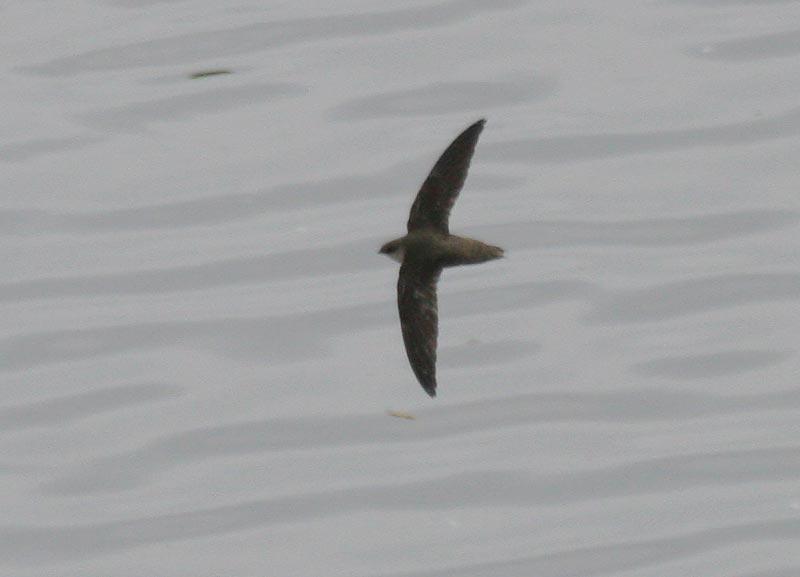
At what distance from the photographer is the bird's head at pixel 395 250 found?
39.1 feet

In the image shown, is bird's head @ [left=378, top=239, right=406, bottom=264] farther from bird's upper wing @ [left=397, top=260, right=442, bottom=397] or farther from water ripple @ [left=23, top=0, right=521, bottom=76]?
water ripple @ [left=23, top=0, right=521, bottom=76]

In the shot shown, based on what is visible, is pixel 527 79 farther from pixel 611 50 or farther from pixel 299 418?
pixel 299 418

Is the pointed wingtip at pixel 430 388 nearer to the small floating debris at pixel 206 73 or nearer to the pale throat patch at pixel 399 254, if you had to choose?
the pale throat patch at pixel 399 254

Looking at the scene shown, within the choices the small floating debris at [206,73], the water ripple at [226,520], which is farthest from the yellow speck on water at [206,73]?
the water ripple at [226,520]

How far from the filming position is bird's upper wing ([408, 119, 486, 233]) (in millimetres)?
11992

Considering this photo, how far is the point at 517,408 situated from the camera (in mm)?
14266

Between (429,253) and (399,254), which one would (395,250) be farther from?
(429,253)

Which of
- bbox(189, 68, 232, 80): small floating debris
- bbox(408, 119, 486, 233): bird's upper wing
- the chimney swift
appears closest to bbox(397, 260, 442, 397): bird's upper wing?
the chimney swift

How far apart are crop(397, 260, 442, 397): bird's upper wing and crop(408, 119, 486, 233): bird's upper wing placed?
10.3 inches

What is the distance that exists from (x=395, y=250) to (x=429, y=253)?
9.1 inches

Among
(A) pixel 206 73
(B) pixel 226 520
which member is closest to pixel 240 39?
(A) pixel 206 73

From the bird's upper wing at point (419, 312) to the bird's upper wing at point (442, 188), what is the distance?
261mm

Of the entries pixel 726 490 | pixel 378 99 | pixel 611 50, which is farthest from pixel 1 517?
pixel 611 50

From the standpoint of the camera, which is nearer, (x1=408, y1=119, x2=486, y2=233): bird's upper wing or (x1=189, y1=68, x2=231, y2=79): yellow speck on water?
(x1=408, y1=119, x2=486, y2=233): bird's upper wing
